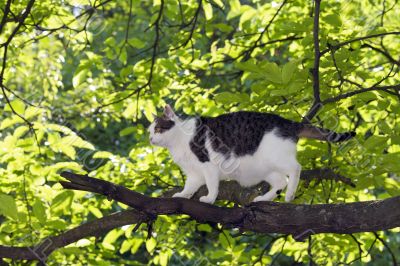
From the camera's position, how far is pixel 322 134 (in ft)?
13.5

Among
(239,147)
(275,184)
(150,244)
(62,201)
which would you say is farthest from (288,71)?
(150,244)

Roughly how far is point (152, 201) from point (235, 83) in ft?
28.0

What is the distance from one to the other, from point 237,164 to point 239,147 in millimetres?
121

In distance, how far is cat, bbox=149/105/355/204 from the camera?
4.07 meters

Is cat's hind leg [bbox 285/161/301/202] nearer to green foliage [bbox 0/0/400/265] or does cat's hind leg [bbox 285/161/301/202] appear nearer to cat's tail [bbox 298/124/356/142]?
cat's tail [bbox 298/124/356/142]

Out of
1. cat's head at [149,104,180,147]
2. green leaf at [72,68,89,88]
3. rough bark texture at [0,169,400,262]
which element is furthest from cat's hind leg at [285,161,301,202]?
green leaf at [72,68,89,88]

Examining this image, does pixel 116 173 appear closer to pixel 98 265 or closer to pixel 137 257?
pixel 98 265

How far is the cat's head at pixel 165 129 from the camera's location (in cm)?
443

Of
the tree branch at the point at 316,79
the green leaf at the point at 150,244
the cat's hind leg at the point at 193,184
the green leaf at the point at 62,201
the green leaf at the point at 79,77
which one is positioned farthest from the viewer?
the green leaf at the point at 79,77

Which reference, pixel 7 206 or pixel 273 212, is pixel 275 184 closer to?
pixel 273 212

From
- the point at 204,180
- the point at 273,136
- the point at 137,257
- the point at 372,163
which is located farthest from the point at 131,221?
the point at 137,257

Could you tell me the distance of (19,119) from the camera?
16.8 ft

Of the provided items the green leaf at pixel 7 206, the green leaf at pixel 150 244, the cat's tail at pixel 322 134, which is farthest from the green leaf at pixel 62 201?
the cat's tail at pixel 322 134

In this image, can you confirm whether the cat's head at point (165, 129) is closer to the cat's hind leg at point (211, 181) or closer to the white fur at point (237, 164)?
Answer: the white fur at point (237, 164)
